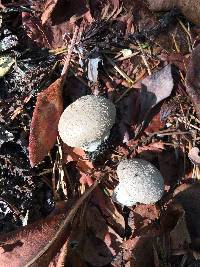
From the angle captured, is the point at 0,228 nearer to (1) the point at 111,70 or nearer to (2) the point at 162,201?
(2) the point at 162,201

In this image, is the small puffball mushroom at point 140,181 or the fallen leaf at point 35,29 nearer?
the small puffball mushroom at point 140,181

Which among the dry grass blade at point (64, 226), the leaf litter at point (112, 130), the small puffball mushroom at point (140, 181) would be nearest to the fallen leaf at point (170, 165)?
the leaf litter at point (112, 130)

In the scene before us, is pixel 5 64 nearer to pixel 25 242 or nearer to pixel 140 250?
pixel 25 242

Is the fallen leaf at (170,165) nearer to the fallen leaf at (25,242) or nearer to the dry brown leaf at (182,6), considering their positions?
the fallen leaf at (25,242)

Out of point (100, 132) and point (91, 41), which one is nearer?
point (100, 132)

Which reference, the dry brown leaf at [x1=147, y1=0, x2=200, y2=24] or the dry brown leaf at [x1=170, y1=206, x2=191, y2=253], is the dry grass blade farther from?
the dry brown leaf at [x1=147, y1=0, x2=200, y2=24]

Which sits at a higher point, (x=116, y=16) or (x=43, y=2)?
(x=43, y=2)

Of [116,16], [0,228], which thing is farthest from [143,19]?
[0,228]
